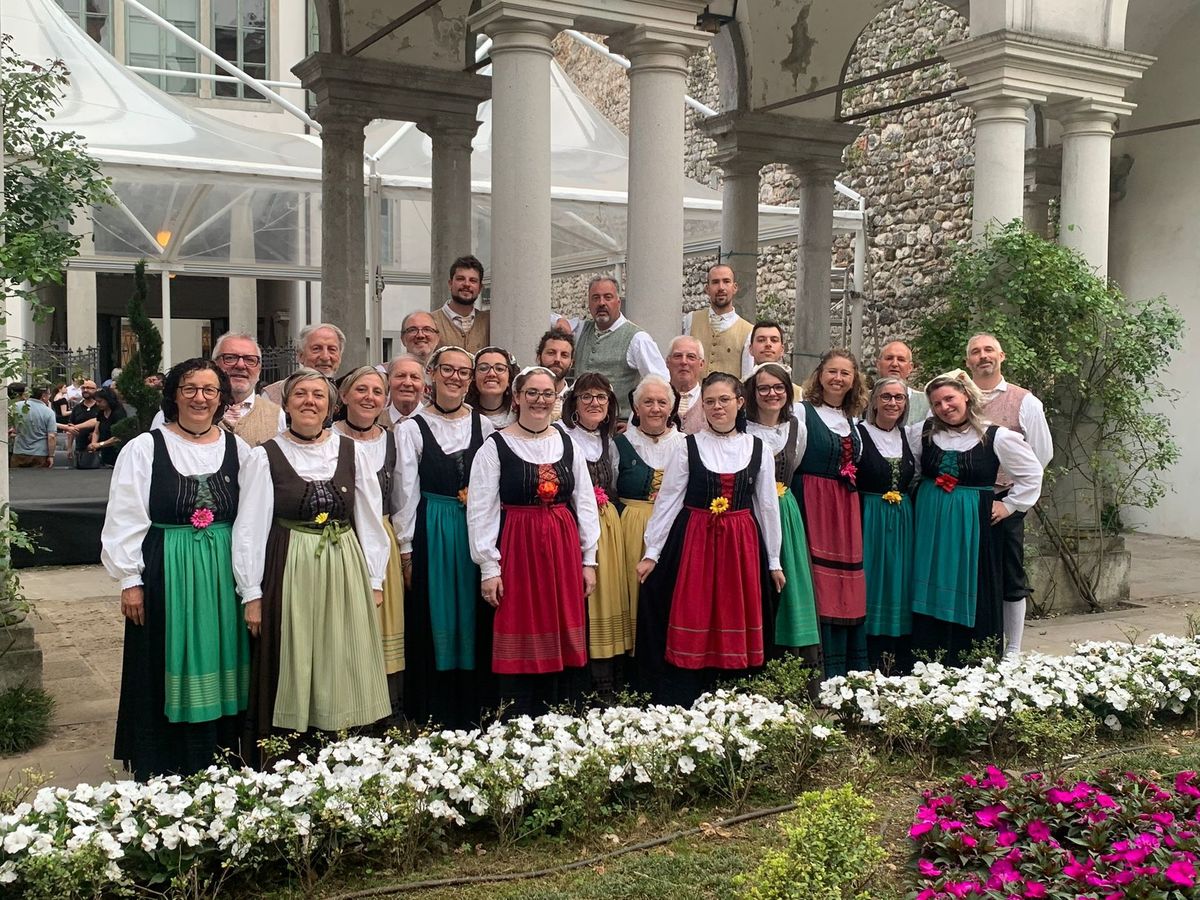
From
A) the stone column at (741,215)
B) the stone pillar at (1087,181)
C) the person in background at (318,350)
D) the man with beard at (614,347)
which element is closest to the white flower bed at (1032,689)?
the man with beard at (614,347)

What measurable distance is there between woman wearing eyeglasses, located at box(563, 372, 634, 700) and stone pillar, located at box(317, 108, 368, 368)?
4.94 metres

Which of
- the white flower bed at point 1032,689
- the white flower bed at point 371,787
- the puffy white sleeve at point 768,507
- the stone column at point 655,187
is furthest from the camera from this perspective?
the stone column at point 655,187

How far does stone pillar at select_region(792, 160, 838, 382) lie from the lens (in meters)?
11.4

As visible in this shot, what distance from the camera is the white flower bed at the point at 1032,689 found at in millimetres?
4887

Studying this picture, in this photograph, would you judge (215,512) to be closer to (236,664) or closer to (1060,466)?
(236,664)

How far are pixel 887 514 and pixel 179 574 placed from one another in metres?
3.21

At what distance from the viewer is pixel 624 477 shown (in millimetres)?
5324

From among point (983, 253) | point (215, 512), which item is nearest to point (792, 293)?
point (983, 253)

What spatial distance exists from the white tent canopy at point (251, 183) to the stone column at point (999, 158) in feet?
14.3

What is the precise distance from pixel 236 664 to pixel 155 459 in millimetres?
770

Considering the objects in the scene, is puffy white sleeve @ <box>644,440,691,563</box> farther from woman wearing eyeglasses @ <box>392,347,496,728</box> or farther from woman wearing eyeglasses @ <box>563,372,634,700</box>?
woman wearing eyeglasses @ <box>392,347,496,728</box>

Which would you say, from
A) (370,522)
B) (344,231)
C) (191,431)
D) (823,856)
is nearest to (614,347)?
(370,522)

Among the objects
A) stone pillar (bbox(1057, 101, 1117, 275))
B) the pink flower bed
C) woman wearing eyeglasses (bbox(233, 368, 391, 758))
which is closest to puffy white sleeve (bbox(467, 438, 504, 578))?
woman wearing eyeglasses (bbox(233, 368, 391, 758))

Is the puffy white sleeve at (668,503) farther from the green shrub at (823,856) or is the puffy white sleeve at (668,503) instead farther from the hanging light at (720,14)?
the hanging light at (720,14)
